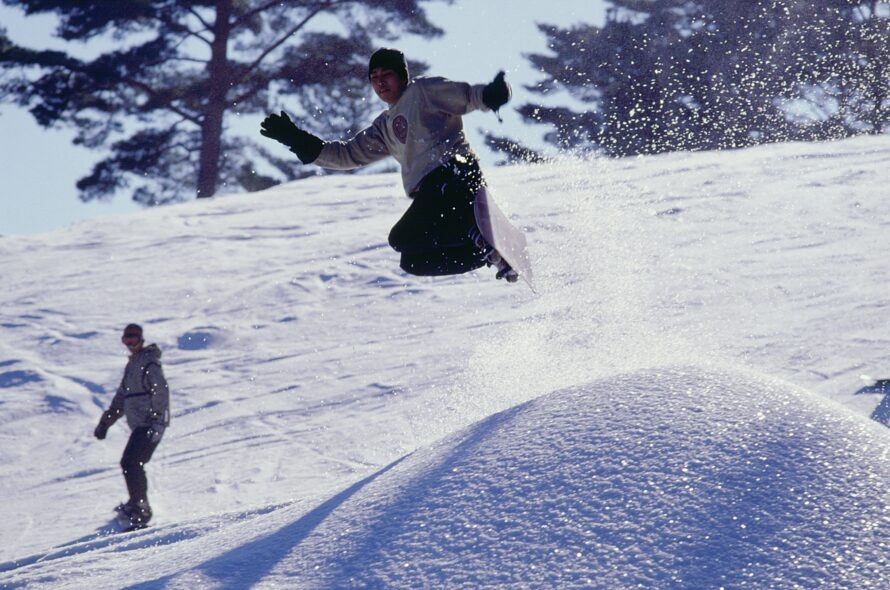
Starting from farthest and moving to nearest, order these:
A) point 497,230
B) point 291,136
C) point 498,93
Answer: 1. point 291,136
2. point 497,230
3. point 498,93

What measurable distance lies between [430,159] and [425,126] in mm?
173

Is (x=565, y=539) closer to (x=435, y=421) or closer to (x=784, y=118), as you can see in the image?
(x=435, y=421)

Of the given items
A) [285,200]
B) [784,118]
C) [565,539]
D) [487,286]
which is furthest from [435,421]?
[784,118]

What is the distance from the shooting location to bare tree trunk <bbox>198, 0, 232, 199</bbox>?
22.5m

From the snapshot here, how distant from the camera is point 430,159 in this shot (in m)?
6.03

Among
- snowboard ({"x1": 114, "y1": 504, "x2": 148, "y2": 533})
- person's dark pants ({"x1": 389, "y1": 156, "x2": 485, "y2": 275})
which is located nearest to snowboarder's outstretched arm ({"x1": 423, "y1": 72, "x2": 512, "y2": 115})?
person's dark pants ({"x1": 389, "y1": 156, "x2": 485, "y2": 275})

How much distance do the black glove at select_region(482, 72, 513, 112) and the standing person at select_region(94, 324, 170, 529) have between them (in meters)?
3.11

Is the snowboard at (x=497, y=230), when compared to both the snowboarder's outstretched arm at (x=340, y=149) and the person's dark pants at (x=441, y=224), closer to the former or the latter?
the person's dark pants at (x=441, y=224)

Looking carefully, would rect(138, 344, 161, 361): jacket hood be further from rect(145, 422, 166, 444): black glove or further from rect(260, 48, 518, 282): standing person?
rect(260, 48, 518, 282): standing person

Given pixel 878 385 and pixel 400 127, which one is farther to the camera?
pixel 878 385

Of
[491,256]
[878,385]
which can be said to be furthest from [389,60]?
[878,385]

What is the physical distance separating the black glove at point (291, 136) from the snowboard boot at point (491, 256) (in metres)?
0.97

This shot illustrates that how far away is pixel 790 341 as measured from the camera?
9.41 m

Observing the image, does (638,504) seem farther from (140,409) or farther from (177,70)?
(177,70)
